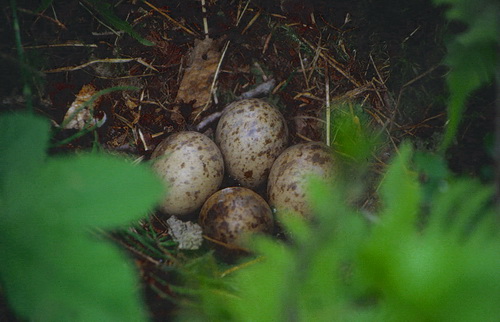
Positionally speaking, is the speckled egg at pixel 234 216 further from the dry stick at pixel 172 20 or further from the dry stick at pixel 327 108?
the dry stick at pixel 172 20

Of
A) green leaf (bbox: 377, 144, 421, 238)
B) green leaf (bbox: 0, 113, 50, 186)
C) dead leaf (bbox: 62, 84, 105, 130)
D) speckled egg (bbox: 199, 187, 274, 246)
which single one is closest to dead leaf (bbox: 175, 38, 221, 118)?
dead leaf (bbox: 62, 84, 105, 130)

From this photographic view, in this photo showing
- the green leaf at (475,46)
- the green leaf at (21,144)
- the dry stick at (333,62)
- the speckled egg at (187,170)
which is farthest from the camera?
the dry stick at (333,62)

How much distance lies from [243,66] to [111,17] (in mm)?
693

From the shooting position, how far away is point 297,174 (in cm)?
166

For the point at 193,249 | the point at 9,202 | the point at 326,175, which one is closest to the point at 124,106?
the point at 193,249

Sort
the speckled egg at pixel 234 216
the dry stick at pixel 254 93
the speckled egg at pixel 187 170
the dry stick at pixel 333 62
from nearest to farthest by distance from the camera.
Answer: the speckled egg at pixel 234 216, the speckled egg at pixel 187 170, the dry stick at pixel 333 62, the dry stick at pixel 254 93

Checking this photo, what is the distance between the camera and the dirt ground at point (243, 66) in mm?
1683

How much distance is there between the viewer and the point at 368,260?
2.44 feet

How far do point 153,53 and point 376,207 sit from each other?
1.29m

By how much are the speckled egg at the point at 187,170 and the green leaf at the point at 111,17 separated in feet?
1.64

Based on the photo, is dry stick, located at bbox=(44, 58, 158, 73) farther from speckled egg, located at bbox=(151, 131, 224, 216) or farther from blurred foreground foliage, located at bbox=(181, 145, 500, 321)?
blurred foreground foliage, located at bbox=(181, 145, 500, 321)

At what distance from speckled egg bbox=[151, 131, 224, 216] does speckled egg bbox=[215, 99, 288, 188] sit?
3.4 inches

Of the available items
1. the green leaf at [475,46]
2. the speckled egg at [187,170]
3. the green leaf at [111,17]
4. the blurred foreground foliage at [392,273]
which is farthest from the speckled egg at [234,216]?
the green leaf at [475,46]

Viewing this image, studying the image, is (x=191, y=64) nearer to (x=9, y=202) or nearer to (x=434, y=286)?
(x=9, y=202)
